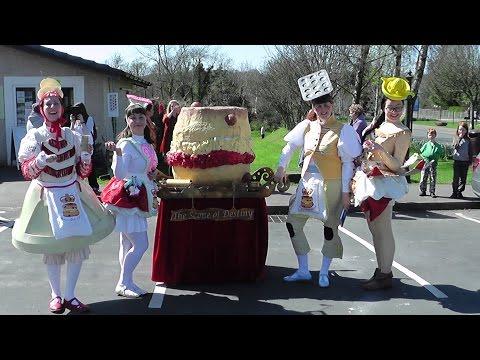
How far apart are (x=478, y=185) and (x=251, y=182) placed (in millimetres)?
6865

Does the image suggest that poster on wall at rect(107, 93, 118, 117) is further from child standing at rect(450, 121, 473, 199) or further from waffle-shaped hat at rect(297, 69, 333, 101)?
waffle-shaped hat at rect(297, 69, 333, 101)

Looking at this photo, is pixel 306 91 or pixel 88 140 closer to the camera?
pixel 88 140

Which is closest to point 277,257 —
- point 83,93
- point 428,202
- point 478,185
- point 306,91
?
point 306,91

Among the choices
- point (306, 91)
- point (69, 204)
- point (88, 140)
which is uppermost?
point (306, 91)

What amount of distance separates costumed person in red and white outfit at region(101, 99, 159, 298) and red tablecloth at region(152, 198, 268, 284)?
15.2 inches

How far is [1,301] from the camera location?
5.28 meters

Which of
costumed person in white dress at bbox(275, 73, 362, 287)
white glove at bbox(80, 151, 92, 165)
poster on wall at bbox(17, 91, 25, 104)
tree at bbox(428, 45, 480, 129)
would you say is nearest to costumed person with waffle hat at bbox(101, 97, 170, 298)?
white glove at bbox(80, 151, 92, 165)

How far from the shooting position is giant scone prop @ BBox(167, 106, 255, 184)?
553 cm

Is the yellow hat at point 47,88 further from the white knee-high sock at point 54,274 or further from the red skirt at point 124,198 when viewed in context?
the white knee-high sock at point 54,274

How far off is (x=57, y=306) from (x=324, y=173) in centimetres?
275

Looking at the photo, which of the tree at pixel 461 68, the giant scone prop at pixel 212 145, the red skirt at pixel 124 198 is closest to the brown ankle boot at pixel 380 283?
the giant scone prop at pixel 212 145

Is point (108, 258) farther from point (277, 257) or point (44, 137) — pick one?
point (44, 137)

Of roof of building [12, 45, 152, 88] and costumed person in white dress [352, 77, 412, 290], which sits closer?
costumed person in white dress [352, 77, 412, 290]

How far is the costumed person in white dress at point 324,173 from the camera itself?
555 centimetres
